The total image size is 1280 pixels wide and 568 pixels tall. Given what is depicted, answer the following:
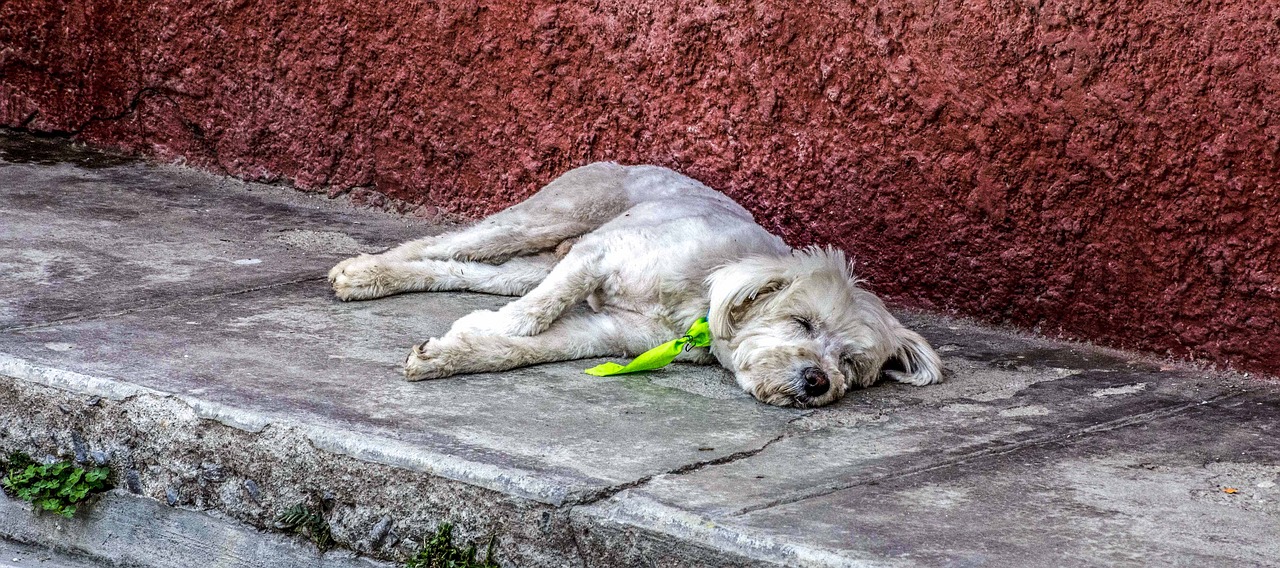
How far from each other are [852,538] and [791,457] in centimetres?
62

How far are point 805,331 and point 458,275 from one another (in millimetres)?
1479

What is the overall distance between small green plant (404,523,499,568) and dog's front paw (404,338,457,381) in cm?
82

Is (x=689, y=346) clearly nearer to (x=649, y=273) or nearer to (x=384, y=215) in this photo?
(x=649, y=273)

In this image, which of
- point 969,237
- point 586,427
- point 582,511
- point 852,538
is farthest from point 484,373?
point 969,237

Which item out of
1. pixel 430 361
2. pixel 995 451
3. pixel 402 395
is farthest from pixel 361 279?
pixel 995 451

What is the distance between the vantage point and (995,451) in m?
3.60

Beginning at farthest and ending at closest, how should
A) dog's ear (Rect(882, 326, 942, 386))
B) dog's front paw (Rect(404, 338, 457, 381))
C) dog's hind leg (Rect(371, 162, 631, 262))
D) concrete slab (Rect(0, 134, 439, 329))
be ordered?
dog's hind leg (Rect(371, 162, 631, 262)), concrete slab (Rect(0, 134, 439, 329)), dog's ear (Rect(882, 326, 942, 386)), dog's front paw (Rect(404, 338, 457, 381))

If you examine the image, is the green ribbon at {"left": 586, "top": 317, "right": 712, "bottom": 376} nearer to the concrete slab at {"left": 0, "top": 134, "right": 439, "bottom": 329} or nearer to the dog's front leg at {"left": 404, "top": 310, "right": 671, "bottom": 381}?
the dog's front leg at {"left": 404, "top": 310, "right": 671, "bottom": 381}

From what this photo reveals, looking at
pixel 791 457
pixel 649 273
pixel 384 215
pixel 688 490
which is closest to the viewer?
pixel 688 490

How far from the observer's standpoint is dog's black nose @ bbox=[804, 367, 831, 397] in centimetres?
396

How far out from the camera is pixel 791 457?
137 inches

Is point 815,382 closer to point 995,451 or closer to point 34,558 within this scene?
point 995,451

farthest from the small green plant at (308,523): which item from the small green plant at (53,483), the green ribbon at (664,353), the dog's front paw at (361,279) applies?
the dog's front paw at (361,279)

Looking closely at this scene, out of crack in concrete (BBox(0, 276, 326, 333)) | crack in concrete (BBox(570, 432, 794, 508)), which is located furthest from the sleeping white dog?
crack in concrete (BBox(570, 432, 794, 508))
